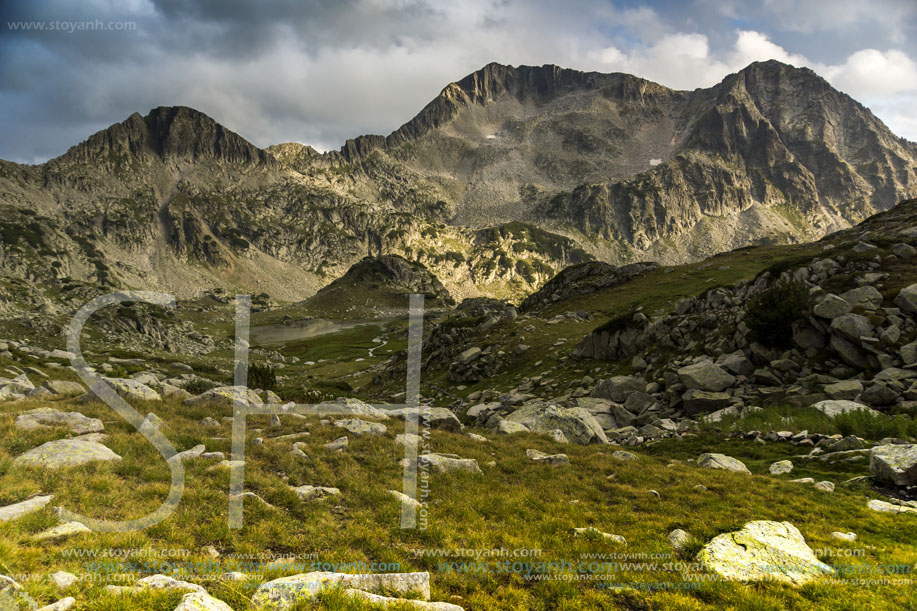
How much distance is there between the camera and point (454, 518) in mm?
11930

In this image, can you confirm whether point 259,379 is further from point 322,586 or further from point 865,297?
point 865,297

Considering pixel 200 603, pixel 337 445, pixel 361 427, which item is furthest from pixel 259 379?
pixel 200 603

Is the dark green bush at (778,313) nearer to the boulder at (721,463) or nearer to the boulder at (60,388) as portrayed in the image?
the boulder at (721,463)

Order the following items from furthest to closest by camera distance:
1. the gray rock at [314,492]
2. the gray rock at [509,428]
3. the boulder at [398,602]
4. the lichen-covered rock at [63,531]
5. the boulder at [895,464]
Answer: the gray rock at [509,428]
the boulder at [895,464]
the gray rock at [314,492]
the lichen-covered rock at [63,531]
the boulder at [398,602]

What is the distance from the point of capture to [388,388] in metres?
57.8

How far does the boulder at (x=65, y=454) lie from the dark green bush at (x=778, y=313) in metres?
34.3

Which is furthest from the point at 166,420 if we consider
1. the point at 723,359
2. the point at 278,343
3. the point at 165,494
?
the point at 278,343

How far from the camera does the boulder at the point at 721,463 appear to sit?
16805 millimetres

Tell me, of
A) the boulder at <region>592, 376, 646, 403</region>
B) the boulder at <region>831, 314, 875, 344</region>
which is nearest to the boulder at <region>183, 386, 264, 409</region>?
the boulder at <region>592, 376, 646, 403</region>

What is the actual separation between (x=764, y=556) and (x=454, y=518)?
25.9 feet

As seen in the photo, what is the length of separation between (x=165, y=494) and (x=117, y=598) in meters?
5.42

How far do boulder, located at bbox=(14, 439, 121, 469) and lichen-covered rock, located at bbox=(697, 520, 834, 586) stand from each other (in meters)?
17.3

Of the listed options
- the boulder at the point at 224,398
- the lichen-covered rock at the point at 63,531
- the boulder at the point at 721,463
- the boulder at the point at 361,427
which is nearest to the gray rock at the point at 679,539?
the boulder at the point at 721,463

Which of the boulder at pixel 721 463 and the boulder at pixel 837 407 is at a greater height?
the boulder at pixel 837 407
